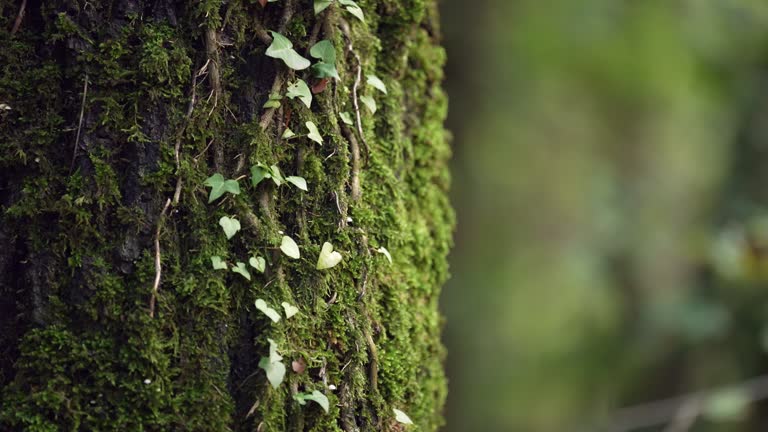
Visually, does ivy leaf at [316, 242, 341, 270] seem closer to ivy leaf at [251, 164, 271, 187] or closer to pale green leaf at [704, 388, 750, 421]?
ivy leaf at [251, 164, 271, 187]

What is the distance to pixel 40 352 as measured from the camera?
1.47 m

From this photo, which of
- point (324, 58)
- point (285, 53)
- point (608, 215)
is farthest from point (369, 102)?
point (608, 215)

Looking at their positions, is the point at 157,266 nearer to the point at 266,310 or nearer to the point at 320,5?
the point at 266,310

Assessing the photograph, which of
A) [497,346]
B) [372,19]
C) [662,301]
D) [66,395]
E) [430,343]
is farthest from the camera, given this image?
Answer: [497,346]

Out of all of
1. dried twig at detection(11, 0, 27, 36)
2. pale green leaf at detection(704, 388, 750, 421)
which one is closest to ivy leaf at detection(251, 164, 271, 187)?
dried twig at detection(11, 0, 27, 36)

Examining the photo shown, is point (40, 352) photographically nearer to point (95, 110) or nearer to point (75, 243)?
point (75, 243)

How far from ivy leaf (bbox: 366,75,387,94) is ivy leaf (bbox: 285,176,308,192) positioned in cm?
38

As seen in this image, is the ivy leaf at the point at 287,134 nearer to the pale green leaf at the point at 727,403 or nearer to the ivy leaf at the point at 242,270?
the ivy leaf at the point at 242,270

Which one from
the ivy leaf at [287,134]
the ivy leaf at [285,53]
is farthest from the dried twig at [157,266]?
the ivy leaf at [285,53]

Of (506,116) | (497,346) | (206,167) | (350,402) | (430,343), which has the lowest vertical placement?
(497,346)

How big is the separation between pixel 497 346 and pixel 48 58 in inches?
226

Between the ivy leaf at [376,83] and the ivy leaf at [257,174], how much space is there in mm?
455

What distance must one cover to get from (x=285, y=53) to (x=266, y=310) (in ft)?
1.92

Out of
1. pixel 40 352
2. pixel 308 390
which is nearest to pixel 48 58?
pixel 40 352
